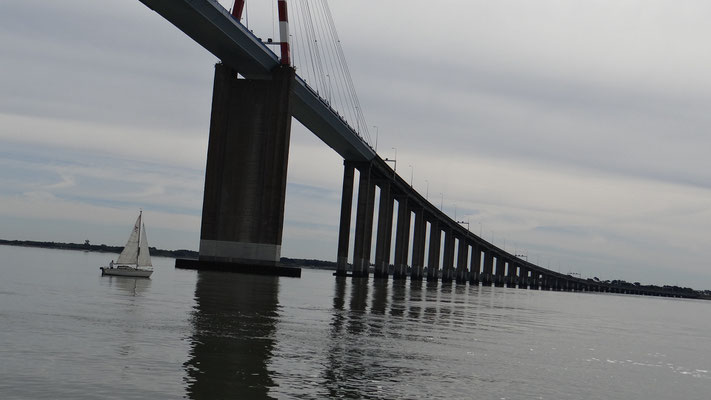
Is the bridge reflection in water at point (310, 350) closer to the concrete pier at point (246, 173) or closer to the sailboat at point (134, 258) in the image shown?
the sailboat at point (134, 258)

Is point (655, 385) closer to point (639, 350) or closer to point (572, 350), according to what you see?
point (572, 350)

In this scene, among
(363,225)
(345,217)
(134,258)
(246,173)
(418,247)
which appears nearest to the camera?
(134,258)

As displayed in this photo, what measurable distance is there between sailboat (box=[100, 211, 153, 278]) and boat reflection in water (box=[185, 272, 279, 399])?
33.1 meters

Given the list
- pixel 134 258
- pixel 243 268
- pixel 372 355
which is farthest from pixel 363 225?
pixel 372 355

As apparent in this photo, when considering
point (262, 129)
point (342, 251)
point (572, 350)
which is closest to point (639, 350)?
point (572, 350)

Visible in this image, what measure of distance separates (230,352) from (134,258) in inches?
2042

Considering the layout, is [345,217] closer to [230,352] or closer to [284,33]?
[284,33]

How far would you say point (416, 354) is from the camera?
941 inches

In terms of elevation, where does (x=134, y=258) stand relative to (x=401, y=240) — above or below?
below

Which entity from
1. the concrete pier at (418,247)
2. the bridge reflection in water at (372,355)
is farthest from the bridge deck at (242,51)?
the concrete pier at (418,247)

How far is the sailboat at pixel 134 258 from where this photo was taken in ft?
224

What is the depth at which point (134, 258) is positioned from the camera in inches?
2761

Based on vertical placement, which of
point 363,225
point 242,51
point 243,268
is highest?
point 242,51

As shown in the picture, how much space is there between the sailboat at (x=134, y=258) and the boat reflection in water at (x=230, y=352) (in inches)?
1303
